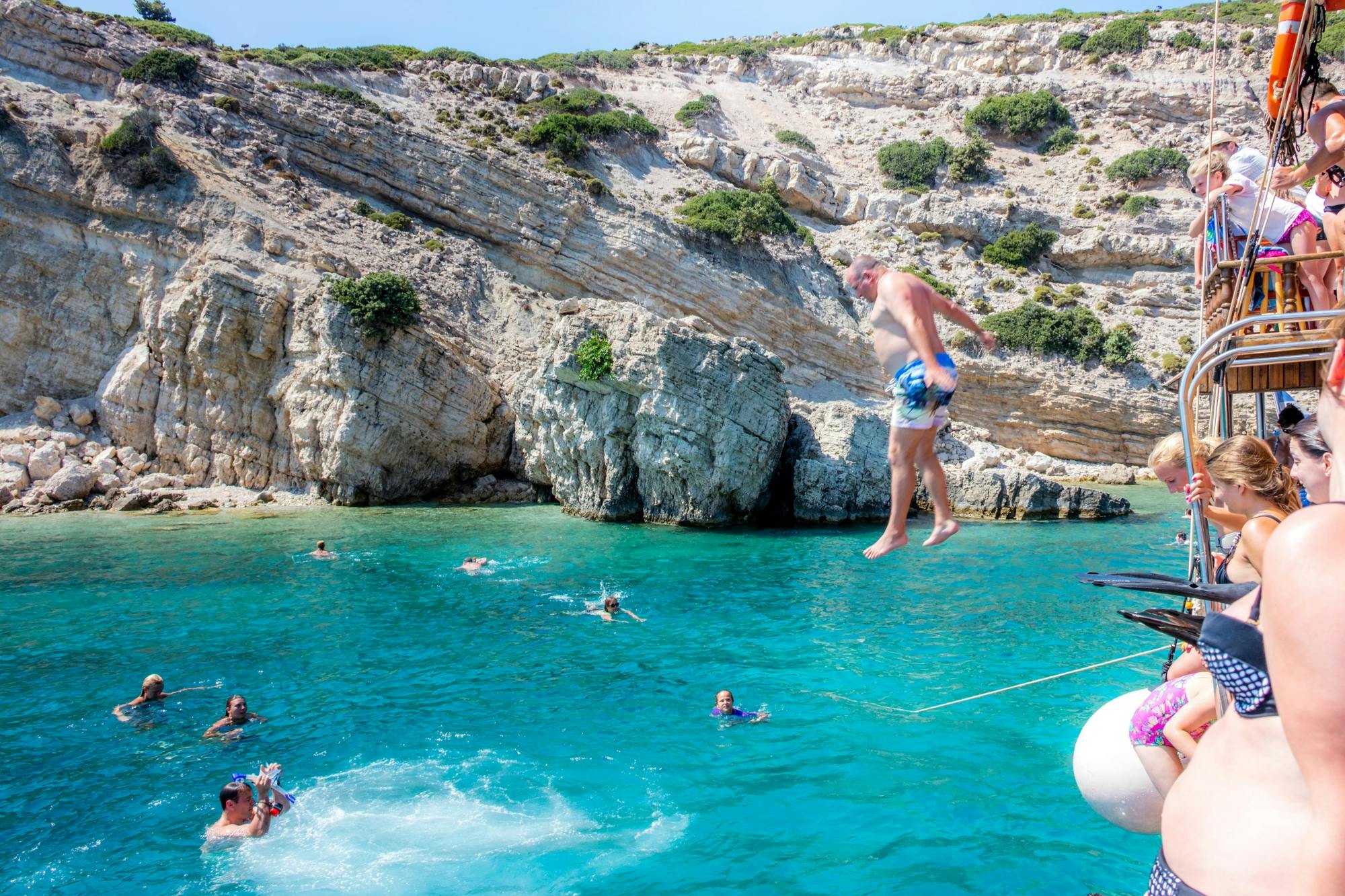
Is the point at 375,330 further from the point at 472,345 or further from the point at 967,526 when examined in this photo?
the point at 967,526

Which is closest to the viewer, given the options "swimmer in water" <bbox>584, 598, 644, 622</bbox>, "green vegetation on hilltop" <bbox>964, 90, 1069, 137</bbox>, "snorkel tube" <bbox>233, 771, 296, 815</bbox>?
"snorkel tube" <bbox>233, 771, 296, 815</bbox>

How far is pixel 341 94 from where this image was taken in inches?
1500

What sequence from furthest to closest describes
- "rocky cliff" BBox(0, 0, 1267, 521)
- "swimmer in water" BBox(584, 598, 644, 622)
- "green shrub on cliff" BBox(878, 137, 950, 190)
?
"green shrub on cliff" BBox(878, 137, 950, 190) → "rocky cliff" BBox(0, 0, 1267, 521) → "swimmer in water" BBox(584, 598, 644, 622)

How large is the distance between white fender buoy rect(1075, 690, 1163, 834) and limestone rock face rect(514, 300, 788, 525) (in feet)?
67.8

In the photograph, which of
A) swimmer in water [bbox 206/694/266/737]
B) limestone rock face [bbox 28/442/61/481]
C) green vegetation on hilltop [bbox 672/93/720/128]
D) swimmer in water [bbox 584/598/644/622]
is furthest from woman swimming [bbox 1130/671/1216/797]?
green vegetation on hilltop [bbox 672/93/720/128]

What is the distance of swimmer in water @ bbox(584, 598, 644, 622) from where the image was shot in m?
15.8

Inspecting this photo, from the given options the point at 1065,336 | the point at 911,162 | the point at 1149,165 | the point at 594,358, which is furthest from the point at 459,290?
the point at 1149,165

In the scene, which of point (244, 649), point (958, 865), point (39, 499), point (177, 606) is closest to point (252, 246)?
point (39, 499)

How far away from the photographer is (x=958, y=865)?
775 centimetres

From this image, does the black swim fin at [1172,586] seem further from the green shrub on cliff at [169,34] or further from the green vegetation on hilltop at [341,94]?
the green shrub on cliff at [169,34]

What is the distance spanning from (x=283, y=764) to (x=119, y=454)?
2494 centimetres

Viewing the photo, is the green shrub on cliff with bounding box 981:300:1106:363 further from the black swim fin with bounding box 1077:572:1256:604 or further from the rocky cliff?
the black swim fin with bounding box 1077:572:1256:604

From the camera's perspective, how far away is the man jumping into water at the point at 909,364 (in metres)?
4.45

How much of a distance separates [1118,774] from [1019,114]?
5939 cm
